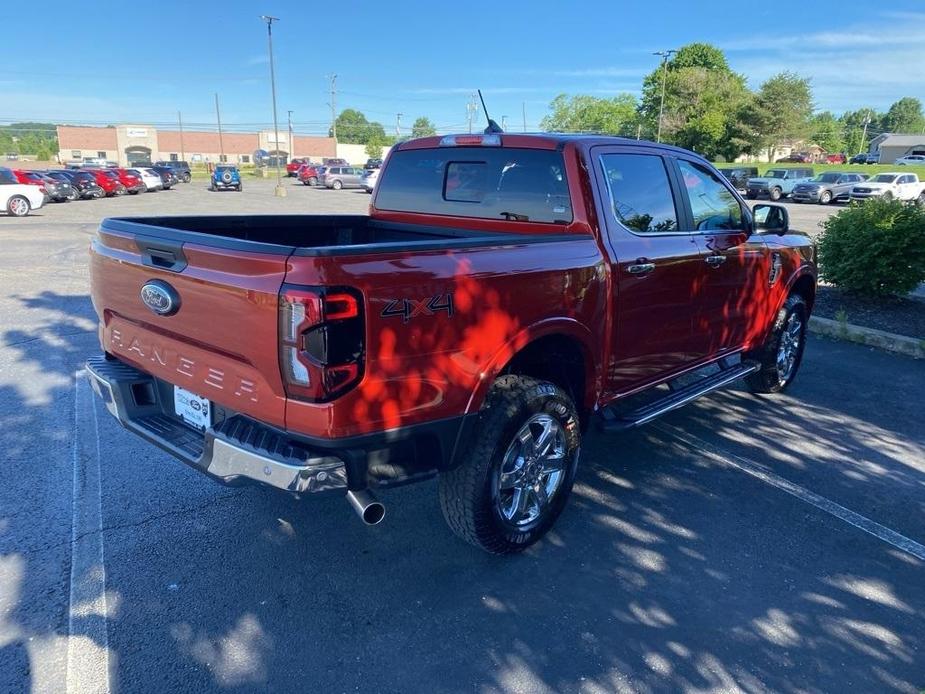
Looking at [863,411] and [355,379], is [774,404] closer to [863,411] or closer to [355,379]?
[863,411]

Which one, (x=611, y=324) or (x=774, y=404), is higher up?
(x=611, y=324)

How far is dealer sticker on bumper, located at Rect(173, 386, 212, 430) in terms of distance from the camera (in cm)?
292

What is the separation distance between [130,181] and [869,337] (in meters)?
37.4

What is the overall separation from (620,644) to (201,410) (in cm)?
207

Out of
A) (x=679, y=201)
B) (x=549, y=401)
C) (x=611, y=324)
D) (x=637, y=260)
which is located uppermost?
(x=679, y=201)

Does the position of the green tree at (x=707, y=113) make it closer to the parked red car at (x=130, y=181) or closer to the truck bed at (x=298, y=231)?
the parked red car at (x=130, y=181)

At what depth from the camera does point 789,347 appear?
5.93 meters

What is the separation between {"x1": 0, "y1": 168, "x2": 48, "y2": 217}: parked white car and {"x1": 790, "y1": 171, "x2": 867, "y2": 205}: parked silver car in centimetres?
3357

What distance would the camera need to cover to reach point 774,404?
225 inches

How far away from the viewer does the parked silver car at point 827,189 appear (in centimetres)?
3300

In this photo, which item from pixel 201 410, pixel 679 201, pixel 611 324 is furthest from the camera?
pixel 679 201

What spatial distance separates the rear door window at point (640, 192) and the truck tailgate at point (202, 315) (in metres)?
2.12

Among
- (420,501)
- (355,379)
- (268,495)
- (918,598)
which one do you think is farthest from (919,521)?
(268,495)

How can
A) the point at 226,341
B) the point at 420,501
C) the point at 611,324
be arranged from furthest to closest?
the point at 420,501, the point at 611,324, the point at 226,341
